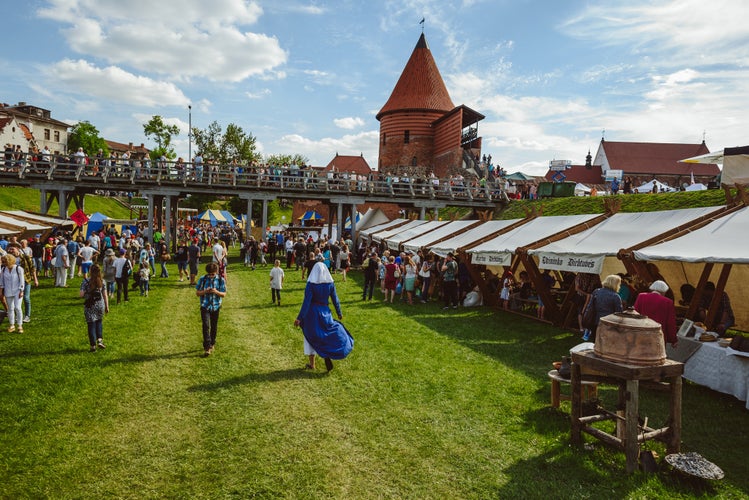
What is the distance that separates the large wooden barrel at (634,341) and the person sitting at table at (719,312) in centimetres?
464

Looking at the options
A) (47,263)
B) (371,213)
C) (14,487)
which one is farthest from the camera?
(371,213)

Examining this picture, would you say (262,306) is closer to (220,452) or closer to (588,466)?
(220,452)

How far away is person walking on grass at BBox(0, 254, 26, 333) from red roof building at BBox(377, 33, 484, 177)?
37.1 m

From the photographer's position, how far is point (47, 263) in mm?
17078

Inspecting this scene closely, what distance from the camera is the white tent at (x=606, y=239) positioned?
8.73 m

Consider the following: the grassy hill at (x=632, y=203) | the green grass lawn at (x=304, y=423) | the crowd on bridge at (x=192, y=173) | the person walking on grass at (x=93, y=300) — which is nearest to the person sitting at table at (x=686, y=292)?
the green grass lawn at (x=304, y=423)

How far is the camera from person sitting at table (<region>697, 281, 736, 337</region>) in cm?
794

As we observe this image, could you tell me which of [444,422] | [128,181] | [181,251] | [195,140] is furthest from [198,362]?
[195,140]

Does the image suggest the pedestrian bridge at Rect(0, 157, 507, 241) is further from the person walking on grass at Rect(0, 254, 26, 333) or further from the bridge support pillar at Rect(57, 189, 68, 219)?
the person walking on grass at Rect(0, 254, 26, 333)

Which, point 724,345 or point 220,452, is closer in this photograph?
point 220,452

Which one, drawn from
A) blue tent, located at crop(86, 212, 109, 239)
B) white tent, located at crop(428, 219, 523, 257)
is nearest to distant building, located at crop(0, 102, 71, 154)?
blue tent, located at crop(86, 212, 109, 239)

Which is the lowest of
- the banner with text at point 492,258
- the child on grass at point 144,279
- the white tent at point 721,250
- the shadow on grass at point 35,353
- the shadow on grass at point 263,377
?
the shadow on grass at point 263,377

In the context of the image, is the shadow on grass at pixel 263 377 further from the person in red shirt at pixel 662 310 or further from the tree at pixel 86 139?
the tree at pixel 86 139

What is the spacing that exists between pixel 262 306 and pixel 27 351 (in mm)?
5781
